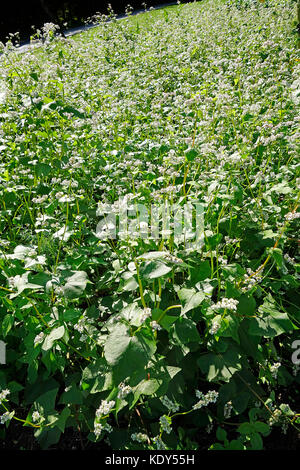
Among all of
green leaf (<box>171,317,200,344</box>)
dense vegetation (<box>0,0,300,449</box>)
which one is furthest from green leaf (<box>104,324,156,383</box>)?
green leaf (<box>171,317,200,344</box>)

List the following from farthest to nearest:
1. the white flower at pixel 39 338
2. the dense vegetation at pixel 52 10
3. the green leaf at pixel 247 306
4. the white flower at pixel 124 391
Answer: the dense vegetation at pixel 52 10, the green leaf at pixel 247 306, the white flower at pixel 39 338, the white flower at pixel 124 391

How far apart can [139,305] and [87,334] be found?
0.33 meters

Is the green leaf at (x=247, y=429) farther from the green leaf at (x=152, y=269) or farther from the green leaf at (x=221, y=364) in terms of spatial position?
the green leaf at (x=152, y=269)

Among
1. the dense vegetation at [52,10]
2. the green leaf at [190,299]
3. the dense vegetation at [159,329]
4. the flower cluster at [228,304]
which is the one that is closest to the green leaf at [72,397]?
the dense vegetation at [159,329]

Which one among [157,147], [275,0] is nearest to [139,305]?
[157,147]

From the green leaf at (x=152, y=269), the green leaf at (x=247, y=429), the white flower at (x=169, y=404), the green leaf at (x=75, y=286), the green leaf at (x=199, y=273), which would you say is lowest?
the green leaf at (x=247, y=429)

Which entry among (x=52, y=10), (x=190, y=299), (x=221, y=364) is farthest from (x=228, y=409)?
(x=52, y=10)

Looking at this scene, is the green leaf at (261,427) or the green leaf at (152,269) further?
the green leaf at (261,427)

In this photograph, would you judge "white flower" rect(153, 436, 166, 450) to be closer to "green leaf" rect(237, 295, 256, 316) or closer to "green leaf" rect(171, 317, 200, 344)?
"green leaf" rect(171, 317, 200, 344)

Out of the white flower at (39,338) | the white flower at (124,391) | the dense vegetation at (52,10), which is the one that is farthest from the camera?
the dense vegetation at (52,10)

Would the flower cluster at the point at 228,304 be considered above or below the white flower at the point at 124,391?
above

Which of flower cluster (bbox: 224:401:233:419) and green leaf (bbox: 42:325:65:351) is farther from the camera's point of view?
flower cluster (bbox: 224:401:233:419)
